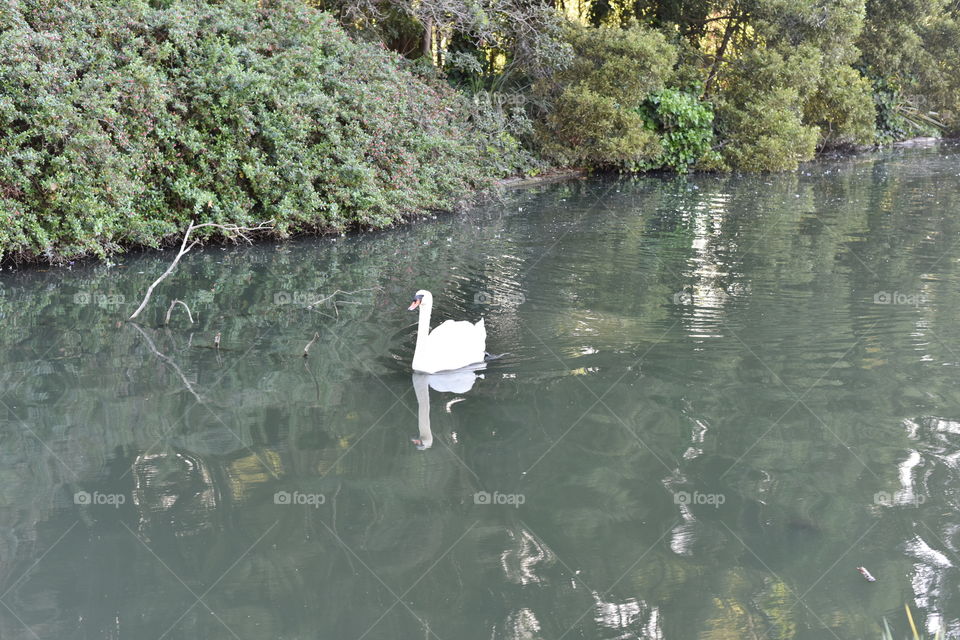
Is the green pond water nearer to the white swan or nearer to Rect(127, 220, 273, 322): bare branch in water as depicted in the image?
the white swan

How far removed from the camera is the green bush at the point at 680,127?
22422 millimetres

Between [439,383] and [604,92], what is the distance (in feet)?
48.5

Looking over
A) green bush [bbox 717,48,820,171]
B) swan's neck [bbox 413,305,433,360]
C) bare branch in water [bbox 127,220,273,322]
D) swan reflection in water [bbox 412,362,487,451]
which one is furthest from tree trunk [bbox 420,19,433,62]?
swan reflection in water [bbox 412,362,487,451]

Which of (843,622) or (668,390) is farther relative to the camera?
(668,390)

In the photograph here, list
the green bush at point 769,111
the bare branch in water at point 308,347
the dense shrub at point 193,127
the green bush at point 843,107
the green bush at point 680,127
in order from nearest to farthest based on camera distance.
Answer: the bare branch in water at point 308,347 → the dense shrub at point 193,127 → the green bush at point 769,111 → the green bush at point 680,127 → the green bush at point 843,107

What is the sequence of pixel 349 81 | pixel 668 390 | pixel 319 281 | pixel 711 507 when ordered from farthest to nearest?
pixel 349 81 → pixel 319 281 → pixel 668 390 → pixel 711 507

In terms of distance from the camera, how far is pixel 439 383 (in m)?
7.62

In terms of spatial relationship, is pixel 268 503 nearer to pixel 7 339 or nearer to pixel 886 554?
pixel 886 554

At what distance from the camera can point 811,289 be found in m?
10.3

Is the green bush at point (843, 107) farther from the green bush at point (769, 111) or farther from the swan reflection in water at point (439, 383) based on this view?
the swan reflection in water at point (439, 383)

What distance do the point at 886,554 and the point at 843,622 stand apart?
704mm

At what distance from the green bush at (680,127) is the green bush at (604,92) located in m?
0.81

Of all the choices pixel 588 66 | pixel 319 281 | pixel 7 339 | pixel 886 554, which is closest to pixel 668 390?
pixel 886 554

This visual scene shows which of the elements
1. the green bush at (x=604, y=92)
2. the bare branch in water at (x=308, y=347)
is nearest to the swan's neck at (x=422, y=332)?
the bare branch in water at (x=308, y=347)
